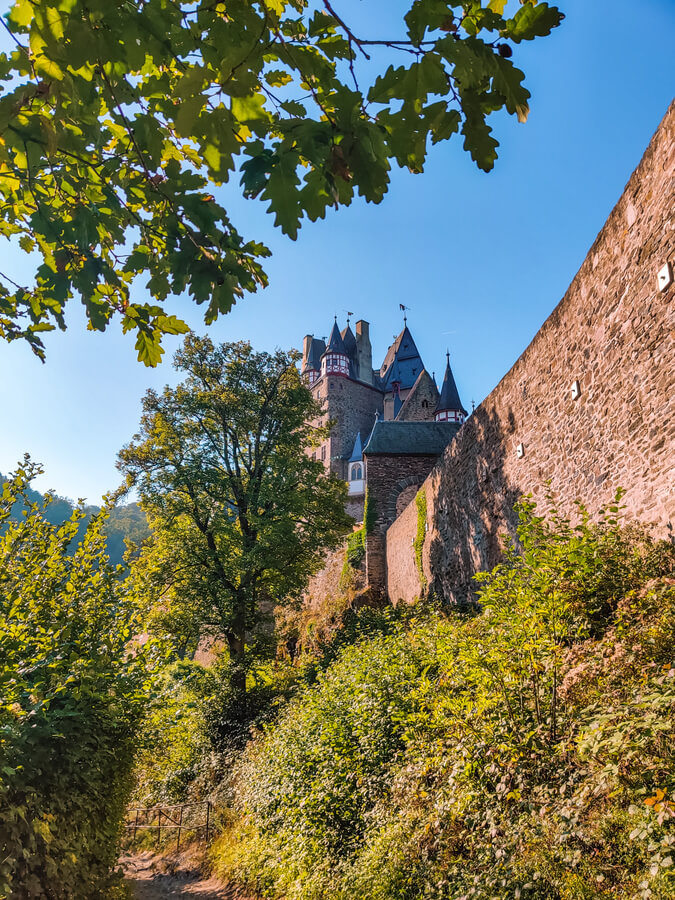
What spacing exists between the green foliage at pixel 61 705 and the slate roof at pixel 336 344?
46.9m

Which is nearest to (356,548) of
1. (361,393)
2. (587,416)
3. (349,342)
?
(587,416)

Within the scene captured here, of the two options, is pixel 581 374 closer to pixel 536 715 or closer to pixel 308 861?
pixel 536 715

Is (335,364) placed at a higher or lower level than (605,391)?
higher

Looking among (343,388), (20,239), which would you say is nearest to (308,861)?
(20,239)

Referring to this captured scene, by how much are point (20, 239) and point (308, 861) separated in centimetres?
587

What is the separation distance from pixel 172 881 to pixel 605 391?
9.36 m

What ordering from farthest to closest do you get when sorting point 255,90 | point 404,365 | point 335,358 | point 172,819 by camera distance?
point 404,365
point 335,358
point 172,819
point 255,90

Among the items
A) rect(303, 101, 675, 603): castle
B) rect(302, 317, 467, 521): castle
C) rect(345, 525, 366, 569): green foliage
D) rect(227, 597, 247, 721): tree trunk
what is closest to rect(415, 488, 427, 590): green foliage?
rect(303, 101, 675, 603): castle

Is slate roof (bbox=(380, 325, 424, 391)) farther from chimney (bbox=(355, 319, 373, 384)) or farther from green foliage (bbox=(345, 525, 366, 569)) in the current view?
green foliage (bbox=(345, 525, 366, 569))

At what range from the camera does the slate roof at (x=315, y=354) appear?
55.3 m

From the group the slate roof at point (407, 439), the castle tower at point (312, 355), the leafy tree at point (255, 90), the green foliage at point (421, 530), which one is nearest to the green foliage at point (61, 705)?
the leafy tree at point (255, 90)

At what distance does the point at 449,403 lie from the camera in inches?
1475

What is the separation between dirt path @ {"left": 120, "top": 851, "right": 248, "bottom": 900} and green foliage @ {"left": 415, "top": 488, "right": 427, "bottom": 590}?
7.60 meters

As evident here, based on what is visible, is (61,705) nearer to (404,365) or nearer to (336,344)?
(336,344)
